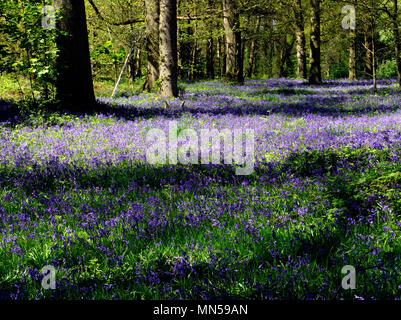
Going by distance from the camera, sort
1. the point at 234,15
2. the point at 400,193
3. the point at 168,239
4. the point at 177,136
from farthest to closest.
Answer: the point at 234,15 → the point at 177,136 → the point at 400,193 → the point at 168,239

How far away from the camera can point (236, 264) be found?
276 cm

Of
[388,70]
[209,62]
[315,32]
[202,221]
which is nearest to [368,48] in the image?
[315,32]

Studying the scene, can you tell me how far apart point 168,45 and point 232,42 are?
11.5 meters

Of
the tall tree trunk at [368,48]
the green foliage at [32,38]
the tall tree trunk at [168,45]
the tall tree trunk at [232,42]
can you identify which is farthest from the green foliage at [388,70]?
the green foliage at [32,38]

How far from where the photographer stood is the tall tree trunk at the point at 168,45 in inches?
541

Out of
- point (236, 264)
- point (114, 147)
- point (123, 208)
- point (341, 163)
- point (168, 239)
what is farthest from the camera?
point (114, 147)

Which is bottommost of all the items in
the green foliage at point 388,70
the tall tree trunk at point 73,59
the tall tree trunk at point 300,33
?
the tall tree trunk at point 73,59

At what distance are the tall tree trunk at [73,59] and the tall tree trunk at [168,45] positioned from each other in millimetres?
3840

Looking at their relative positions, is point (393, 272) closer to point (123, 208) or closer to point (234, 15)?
point (123, 208)

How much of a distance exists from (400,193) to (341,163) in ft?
5.36

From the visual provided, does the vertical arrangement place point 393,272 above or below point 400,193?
below

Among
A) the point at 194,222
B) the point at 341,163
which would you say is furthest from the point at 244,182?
the point at 341,163

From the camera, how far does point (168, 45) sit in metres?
14.0

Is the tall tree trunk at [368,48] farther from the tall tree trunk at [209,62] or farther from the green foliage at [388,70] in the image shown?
the green foliage at [388,70]
